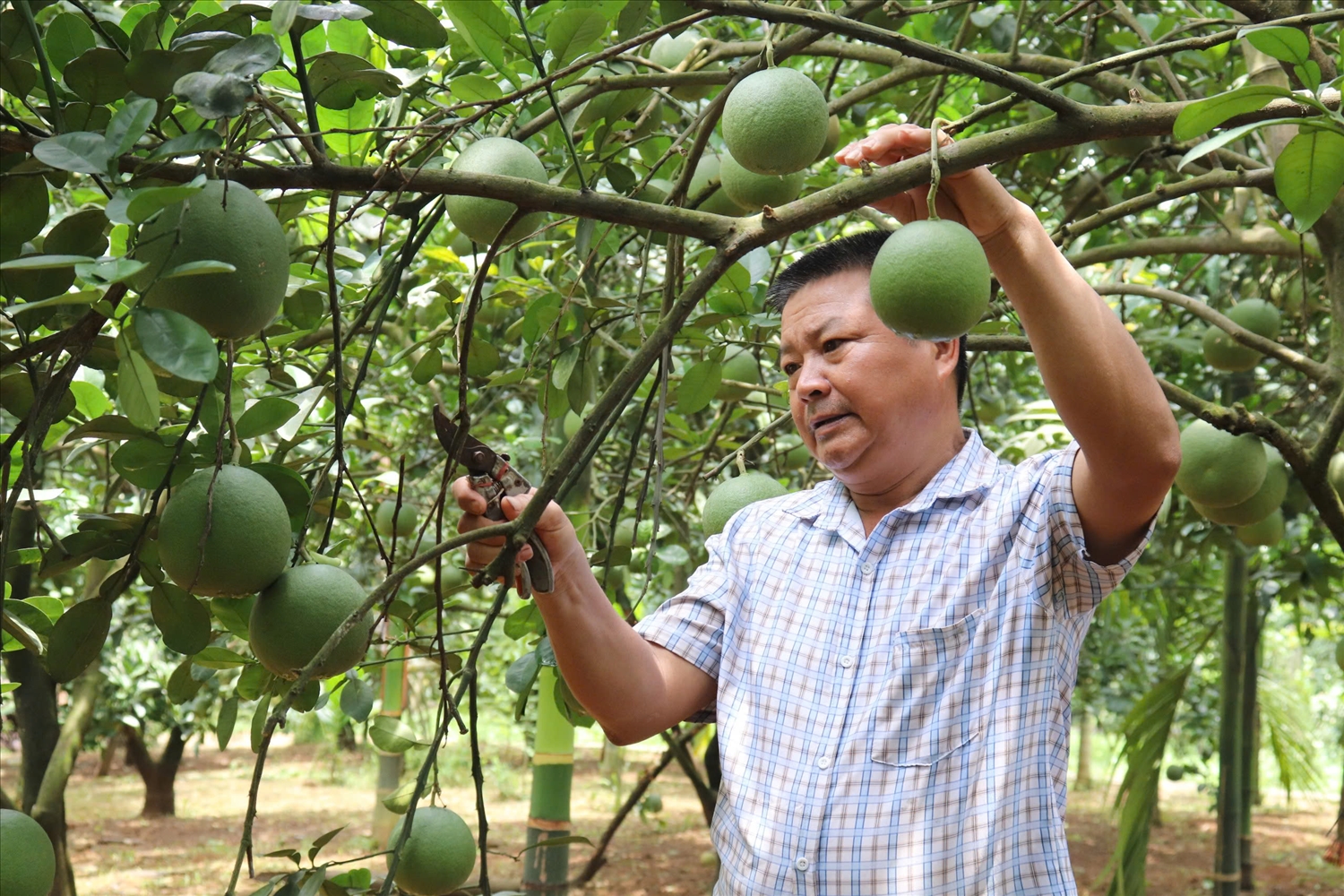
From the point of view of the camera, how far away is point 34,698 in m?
2.34

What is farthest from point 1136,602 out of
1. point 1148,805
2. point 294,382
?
point 294,382

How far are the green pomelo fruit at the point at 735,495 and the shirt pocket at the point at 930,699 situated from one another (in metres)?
0.44

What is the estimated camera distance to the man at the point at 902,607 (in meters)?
1.28

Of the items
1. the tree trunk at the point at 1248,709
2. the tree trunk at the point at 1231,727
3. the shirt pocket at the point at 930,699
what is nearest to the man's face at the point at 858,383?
the shirt pocket at the point at 930,699

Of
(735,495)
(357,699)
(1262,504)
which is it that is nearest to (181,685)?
(357,699)

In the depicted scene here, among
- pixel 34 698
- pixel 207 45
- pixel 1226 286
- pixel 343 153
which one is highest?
pixel 1226 286

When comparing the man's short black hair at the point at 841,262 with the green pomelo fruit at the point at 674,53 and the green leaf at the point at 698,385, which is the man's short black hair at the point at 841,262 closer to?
the green leaf at the point at 698,385

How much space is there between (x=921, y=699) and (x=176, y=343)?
1033 mm

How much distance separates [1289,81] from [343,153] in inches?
58.0

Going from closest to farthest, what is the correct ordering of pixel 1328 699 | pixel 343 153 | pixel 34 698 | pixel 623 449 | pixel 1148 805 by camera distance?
pixel 343 153
pixel 34 698
pixel 1148 805
pixel 623 449
pixel 1328 699

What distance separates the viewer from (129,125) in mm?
767

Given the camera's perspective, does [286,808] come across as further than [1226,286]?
Yes

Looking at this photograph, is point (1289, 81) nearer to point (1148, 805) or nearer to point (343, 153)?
point (343, 153)

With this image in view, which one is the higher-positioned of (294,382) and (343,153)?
(343,153)
